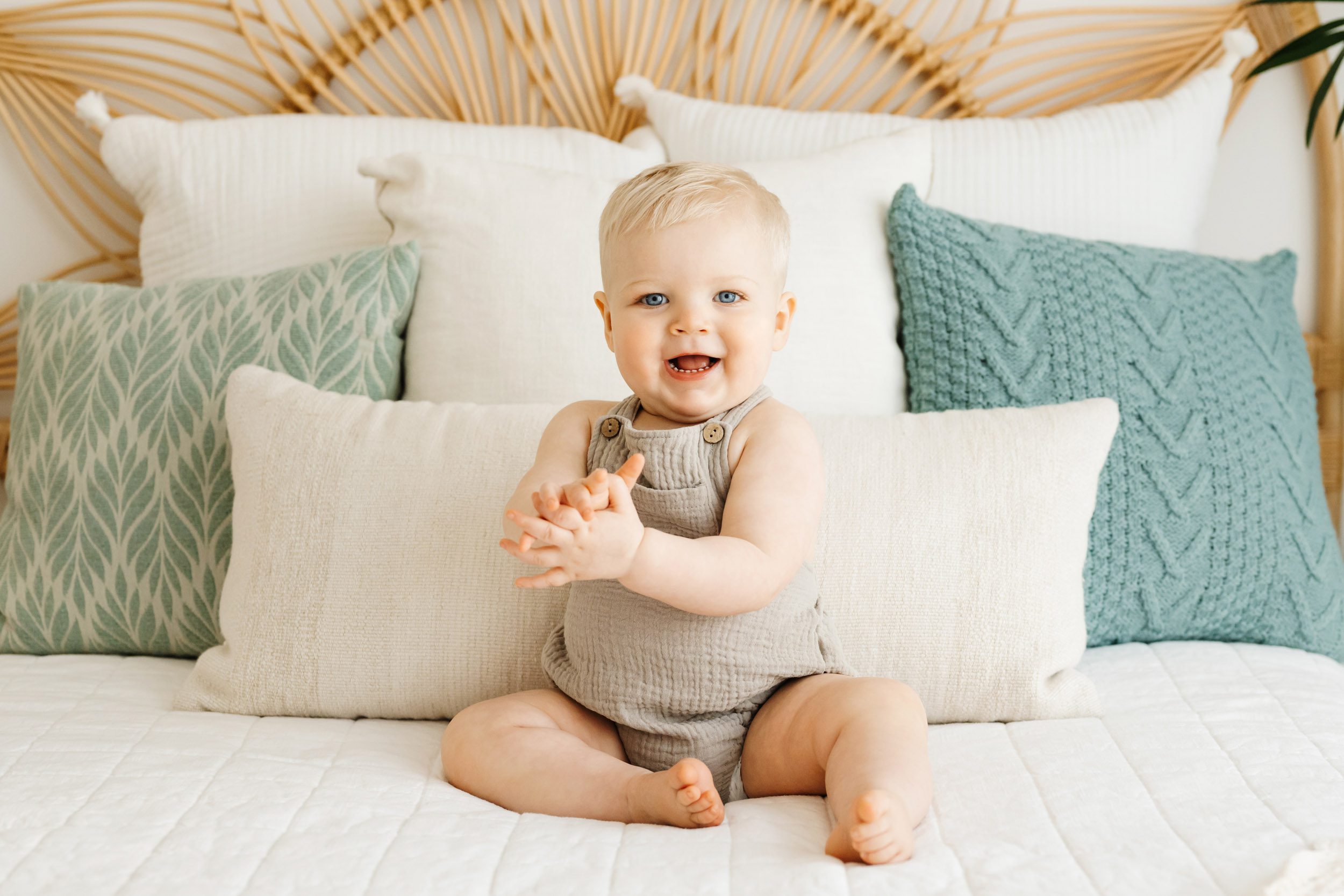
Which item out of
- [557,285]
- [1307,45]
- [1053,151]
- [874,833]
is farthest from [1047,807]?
[1307,45]

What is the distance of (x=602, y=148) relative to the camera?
149 cm

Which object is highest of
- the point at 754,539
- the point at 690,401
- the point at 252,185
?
the point at 252,185

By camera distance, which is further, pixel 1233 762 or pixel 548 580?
pixel 1233 762

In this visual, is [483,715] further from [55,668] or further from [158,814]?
[55,668]

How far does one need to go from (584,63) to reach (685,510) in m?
0.99

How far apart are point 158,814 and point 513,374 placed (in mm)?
620

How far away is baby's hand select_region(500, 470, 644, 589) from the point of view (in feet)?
2.22

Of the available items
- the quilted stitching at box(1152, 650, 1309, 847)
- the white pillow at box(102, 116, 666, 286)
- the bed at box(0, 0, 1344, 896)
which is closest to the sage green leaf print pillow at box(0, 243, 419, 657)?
the bed at box(0, 0, 1344, 896)

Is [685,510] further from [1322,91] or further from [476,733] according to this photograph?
[1322,91]

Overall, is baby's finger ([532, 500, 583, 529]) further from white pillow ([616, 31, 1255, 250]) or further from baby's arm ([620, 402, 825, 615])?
white pillow ([616, 31, 1255, 250])

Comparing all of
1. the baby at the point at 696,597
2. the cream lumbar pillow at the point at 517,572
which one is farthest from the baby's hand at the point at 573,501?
the cream lumbar pillow at the point at 517,572

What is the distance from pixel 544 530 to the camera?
672mm

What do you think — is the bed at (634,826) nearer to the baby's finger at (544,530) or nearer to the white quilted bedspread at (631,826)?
the white quilted bedspread at (631,826)

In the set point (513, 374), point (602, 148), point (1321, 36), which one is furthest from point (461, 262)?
point (1321, 36)
